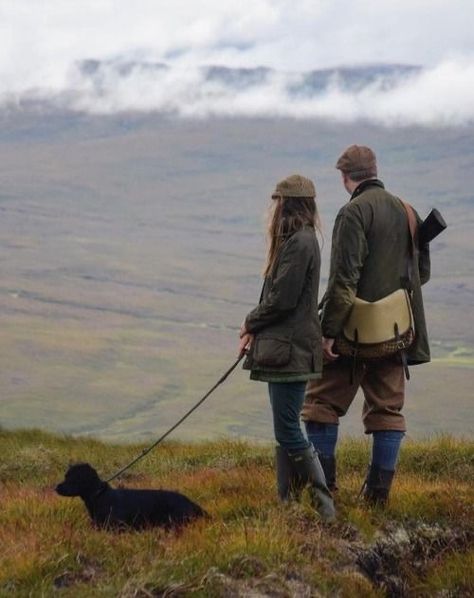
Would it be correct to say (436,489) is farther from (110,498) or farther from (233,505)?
(110,498)

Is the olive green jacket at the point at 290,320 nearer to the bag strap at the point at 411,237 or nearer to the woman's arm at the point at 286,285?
the woman's arm at the point at 286,285

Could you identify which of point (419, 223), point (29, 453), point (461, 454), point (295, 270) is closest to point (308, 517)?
point (295, 270)

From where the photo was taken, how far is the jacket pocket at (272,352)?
312 inches

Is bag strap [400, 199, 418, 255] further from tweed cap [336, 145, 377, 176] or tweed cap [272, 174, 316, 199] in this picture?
tweed cap [272, 174, 316, 199]

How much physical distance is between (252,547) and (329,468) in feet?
6.07

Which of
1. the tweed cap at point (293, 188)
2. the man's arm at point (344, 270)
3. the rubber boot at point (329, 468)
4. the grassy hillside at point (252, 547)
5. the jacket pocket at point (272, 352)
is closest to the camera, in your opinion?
the grassy hillside at point (252, 547)

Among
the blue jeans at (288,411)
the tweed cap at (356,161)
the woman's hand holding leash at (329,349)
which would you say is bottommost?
the blue jeans at (288,411)

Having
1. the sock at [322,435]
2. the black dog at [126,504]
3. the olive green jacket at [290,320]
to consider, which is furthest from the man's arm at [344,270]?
the black dog at [126,504]

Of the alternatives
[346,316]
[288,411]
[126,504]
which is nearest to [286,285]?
[346,316]

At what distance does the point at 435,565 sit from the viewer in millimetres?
8008

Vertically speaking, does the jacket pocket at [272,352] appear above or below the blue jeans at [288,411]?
→ above

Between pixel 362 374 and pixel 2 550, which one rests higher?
pixel 362 374

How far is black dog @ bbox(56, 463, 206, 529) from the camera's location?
825 centimetres

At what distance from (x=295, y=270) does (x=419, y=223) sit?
1379 mm
